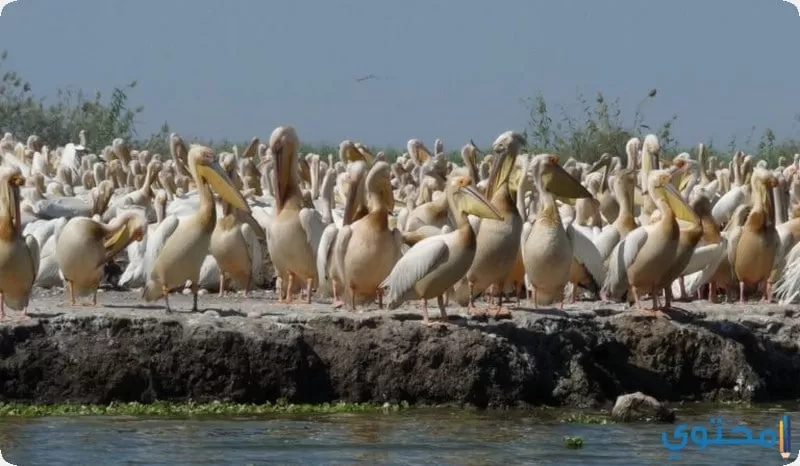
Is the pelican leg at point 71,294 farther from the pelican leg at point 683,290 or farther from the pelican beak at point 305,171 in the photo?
the pelican beak at point 305,171

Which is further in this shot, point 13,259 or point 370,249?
point 370,249

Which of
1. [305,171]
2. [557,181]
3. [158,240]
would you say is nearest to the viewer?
[557,181]

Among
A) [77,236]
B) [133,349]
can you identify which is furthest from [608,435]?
[77,236]

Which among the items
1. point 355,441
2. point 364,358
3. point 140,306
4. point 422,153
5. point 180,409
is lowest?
point 355,441

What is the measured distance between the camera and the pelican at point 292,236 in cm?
1294

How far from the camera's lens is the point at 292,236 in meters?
12.9

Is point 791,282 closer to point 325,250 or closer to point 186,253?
point 325,250

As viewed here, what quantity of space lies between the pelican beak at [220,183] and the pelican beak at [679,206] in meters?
2.82

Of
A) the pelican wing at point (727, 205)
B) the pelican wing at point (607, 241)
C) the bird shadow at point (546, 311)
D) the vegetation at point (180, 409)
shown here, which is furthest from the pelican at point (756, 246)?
the vegetation at point (180, 409)

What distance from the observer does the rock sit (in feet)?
34.8

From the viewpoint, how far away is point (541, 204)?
483 inches

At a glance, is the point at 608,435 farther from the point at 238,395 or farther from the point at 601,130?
the point at 601,130

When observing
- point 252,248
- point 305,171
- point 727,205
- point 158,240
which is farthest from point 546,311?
point 305,171

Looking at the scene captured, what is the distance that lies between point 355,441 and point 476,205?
6.72 feet
